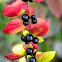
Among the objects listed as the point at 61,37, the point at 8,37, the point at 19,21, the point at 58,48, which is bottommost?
the point at 58,48

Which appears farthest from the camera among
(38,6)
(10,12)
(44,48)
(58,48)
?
(58,48)

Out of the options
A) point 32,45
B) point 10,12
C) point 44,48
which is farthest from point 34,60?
point 44,48

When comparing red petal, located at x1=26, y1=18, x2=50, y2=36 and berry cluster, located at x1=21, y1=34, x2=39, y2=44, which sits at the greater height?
red petal, located at x1=26, y1=18, x2=50, y2=36

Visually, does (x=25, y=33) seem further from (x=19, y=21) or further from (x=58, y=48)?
(x=58, y=48)

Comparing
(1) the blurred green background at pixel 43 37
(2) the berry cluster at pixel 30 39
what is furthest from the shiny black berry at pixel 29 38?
(1) the blurred green background at pixel 43 37

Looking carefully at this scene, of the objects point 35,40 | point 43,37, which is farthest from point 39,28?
point 43,37

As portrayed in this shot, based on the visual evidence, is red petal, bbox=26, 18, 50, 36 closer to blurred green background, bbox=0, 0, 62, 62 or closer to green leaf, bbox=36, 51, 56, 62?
green leaf, bbox=36, 51, 56, 62

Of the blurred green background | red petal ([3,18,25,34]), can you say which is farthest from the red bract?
the blurred green background

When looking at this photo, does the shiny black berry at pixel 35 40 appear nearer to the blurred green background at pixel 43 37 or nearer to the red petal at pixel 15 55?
the red petal at pixel 15 55
